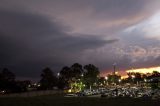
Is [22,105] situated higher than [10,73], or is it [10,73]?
[10,73]

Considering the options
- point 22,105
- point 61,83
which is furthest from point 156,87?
point 61,83

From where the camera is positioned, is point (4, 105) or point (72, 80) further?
point (72, 80)

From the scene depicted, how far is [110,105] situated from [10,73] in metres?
116

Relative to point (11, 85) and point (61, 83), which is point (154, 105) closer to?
point (11, 85)

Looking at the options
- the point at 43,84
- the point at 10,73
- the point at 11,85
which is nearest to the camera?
the point at 11,85

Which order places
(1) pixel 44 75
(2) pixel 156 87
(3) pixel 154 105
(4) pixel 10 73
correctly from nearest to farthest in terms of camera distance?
1. (3) pixel 154 105
2. (2) pixel 156 87
3. (4) pixel 10 73
4. (1) pixel 44 75

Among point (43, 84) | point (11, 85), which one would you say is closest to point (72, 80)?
point (43, 84)

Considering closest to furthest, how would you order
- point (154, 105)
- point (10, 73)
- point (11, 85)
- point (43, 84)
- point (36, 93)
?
point (154, 105)
point (36, 93)
point (11, 85)
point (10, 73)
point (43, 84)

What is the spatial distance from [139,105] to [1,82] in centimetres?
9002

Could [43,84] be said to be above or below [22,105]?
above

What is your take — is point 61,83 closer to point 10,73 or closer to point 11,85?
point 10,73

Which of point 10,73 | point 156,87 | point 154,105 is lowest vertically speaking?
point 154,105

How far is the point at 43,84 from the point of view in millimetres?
174125

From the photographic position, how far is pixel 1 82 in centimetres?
12781
